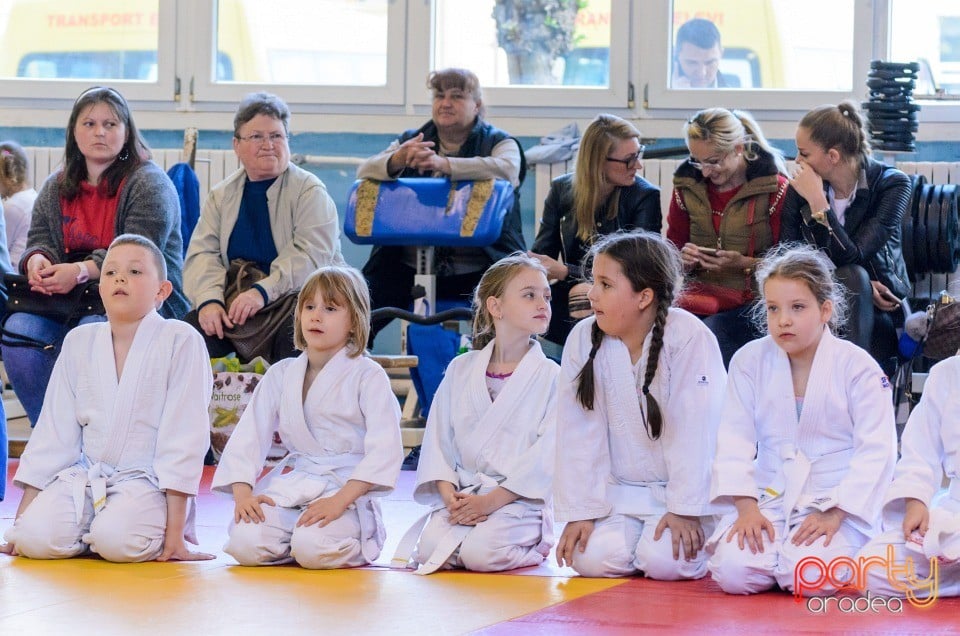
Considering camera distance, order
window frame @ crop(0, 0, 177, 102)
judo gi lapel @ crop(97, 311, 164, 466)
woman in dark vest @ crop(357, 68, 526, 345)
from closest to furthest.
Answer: judo gi lapel @ crop(97, 311, 164, 466)
woman in dark vest @ crop(357, 68, 526, 345)
window frame @ crop(0, 0, 177, 102)

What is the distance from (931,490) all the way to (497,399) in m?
1.07

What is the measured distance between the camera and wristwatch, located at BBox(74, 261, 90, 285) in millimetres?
4559

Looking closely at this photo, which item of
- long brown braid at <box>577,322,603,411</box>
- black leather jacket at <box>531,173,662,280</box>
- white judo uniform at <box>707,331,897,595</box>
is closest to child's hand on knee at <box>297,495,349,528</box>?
long brown braid at <box>577,322,603,411</box>

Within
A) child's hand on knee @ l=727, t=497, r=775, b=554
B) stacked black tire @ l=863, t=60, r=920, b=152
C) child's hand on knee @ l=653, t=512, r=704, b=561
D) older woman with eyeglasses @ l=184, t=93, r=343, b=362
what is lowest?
child's hand on knee @ l=653, t=512, r=704, b=561

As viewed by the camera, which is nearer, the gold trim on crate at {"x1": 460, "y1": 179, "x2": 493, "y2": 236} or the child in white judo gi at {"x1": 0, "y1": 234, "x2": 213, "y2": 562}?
the child in white judo gi at {"x1": 0, "y1": 234, "x2": 213, "y2": 562}

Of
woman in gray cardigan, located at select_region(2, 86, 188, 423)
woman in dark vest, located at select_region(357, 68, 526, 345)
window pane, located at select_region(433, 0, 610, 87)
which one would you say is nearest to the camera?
woman in gray cardigan, located at select_region(2, 86, 188, 423)

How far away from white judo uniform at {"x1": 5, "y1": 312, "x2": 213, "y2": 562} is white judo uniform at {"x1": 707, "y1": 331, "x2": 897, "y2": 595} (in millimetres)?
1340

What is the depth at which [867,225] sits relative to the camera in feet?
14.7

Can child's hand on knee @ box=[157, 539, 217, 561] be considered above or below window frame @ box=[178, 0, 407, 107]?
below

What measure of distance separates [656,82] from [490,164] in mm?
1399

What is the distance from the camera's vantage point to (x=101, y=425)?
3.38m

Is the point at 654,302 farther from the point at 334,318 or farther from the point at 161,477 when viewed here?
the point at 161,477

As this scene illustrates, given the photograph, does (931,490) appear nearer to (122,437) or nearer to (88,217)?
(122,437)

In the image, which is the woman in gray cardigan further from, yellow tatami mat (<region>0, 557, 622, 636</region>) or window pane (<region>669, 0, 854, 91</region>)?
window pane (<region>669, 0, 854, 91</region>)
